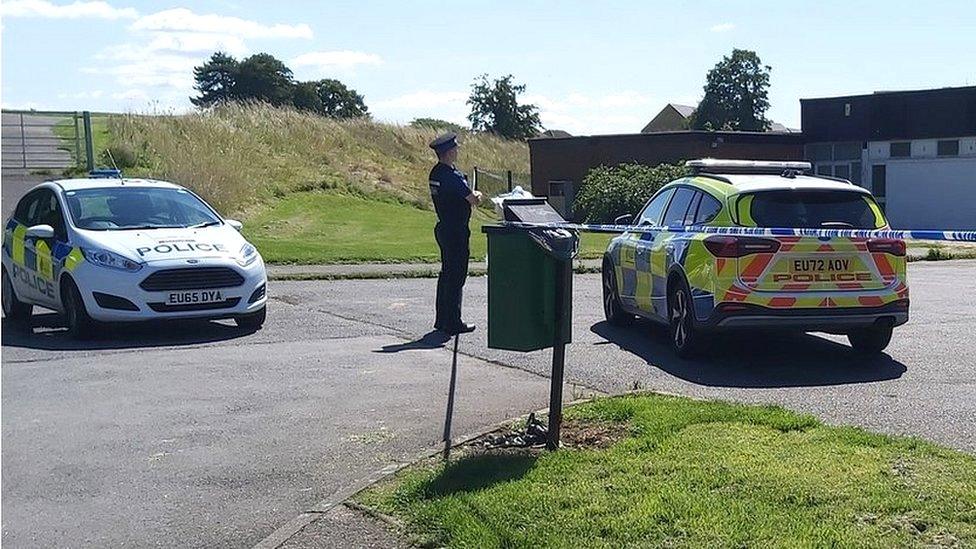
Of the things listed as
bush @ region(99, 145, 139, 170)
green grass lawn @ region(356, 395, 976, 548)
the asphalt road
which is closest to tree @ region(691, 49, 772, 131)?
bush @ region(99, 145, 139, 170)

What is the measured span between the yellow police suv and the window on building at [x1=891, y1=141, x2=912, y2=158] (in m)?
33.8

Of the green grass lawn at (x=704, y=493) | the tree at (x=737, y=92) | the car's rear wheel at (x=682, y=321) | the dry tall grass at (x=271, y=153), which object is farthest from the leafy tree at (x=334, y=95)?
the green grass lawn at (x=704, y=493)

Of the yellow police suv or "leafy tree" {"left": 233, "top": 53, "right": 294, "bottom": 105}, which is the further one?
"leafy tree" {"left": 233, "top": 53, "right": 294, "bottom": 105}

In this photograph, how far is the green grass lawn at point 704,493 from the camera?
4699 mm

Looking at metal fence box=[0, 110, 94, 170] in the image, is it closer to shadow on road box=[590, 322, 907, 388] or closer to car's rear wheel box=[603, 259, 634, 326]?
car's rear wheel box=[603, 259, 634, 326]

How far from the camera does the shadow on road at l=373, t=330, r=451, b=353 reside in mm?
10453

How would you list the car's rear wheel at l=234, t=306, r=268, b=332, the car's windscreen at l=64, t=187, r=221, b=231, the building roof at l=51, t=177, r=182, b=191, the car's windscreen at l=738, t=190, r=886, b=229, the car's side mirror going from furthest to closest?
the building roof at l=51, t=177, r=182, b=191 → the car's windscreen at l=64, t=187, r=221, b=231 → the car's rear wheel at l=234, t=306, r=268, b=332 → the car's side mirror → the car's windscreen at l=738, t=190, r=886, b=229

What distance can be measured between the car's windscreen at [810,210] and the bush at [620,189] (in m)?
25.6

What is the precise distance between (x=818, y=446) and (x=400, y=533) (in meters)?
2.36

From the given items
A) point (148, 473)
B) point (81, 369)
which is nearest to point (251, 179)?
point (81, 369)

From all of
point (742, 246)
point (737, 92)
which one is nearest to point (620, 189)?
point (742, 246)

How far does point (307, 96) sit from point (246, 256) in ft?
255

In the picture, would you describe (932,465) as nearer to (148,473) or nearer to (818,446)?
(818,446)

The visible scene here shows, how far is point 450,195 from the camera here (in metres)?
11.1
